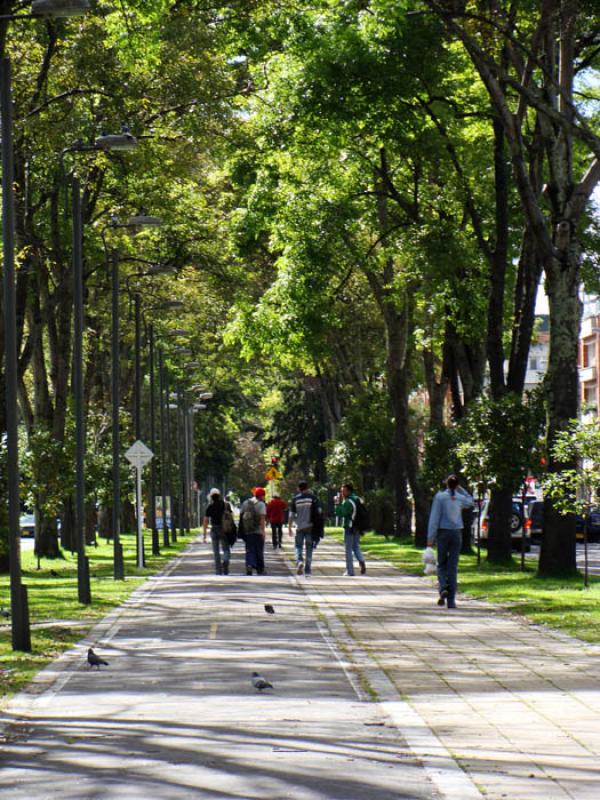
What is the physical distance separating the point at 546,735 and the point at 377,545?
4038cm

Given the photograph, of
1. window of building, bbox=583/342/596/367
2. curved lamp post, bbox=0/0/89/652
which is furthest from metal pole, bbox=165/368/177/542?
curved lamp post, bbox=0/0/89/652

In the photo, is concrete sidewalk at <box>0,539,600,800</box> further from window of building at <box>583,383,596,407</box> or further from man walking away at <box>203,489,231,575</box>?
window of building at <box>583,383,596,407</box>

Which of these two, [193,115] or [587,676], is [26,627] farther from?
[193,115]

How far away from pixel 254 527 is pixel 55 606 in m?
9.38

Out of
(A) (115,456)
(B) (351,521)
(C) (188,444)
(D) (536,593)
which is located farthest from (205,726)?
(C) (188,444)

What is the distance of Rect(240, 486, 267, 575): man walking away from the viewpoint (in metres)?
32.1

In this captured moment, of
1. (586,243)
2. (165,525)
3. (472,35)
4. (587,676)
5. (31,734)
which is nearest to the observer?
(31,734)

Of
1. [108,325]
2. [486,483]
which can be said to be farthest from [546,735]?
[108,325]

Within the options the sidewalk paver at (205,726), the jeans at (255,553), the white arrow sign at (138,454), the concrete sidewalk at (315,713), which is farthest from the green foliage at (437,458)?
the sidewalk paver at (205,726)

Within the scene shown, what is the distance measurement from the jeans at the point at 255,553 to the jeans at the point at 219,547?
428 millimetres

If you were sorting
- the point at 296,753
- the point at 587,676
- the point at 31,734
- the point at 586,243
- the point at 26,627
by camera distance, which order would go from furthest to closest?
the point at 586,243 < the point at 26,627 < the point at 587,676 < the point at 31,734 < the point at 296,753

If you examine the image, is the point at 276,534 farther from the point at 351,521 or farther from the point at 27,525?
the point at 27,525

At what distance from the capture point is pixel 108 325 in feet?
161

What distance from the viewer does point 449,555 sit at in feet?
70.2
